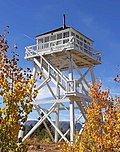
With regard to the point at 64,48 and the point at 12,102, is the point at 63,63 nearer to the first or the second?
the point at 64,48

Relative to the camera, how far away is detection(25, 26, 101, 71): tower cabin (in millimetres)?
22875

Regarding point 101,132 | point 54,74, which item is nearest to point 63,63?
point 54,74

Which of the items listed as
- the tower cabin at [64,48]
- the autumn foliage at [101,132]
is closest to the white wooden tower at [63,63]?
the tower cabin at [64,48]

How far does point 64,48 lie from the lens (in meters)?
22.5

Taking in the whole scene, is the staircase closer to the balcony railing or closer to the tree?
the balcony railing

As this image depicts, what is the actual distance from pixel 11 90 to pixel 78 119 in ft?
67.5

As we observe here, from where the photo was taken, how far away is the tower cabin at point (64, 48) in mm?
22875

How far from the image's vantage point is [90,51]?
2552 centimetres

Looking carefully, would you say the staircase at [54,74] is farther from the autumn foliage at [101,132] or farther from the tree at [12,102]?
the tree at [12,102]

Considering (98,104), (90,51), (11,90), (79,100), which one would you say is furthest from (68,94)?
(11,90)

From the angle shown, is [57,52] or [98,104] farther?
[57,52]

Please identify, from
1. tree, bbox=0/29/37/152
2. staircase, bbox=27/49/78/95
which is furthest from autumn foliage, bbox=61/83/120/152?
staircase, bbox=27/49/78/95

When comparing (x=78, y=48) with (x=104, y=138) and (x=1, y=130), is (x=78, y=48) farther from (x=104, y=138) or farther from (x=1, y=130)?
(x=1, y=130)

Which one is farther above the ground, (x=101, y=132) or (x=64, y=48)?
(x=64, y=48)
